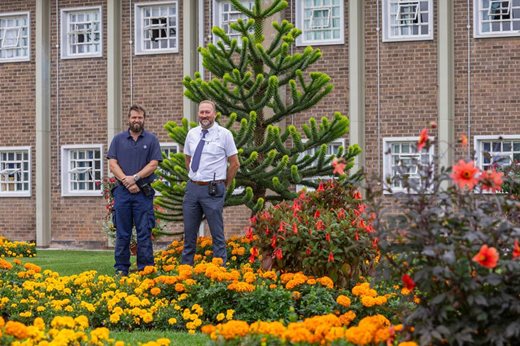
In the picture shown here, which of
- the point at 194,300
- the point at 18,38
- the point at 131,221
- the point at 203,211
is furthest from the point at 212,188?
the point at 18,38

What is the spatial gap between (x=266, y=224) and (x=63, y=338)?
4407mm

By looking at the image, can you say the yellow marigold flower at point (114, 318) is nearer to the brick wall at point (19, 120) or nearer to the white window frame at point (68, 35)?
the white window frame at point (68, 35)

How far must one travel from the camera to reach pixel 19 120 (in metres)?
24.8

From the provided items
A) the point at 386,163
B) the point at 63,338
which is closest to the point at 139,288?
the point at 63,338

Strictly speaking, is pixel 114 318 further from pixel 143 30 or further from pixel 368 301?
pixel 143 30

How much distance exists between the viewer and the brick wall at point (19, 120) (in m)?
24.7

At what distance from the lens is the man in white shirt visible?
429 inches

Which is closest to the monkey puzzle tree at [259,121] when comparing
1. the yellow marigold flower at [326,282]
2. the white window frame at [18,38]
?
the yellow marigold flower at [326,282]

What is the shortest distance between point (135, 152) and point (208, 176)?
4.11 feet

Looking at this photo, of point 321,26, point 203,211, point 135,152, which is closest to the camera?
point 203,211

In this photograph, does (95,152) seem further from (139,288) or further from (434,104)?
(139,288)

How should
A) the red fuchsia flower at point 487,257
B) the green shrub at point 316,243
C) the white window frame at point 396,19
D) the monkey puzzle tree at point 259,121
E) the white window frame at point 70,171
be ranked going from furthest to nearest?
the white window frame at point 70,171 → the white window frame at point 396,19 → the monkey puzzle tree at point 259,121 → the green shrub at point 316,243 → the red fuchsia flower at point 487,257

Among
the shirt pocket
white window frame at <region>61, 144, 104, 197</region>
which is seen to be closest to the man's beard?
the shirt pocket

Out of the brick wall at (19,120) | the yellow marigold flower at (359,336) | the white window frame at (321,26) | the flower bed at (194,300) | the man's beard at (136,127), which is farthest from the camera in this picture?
the brick wall at (19,120)
